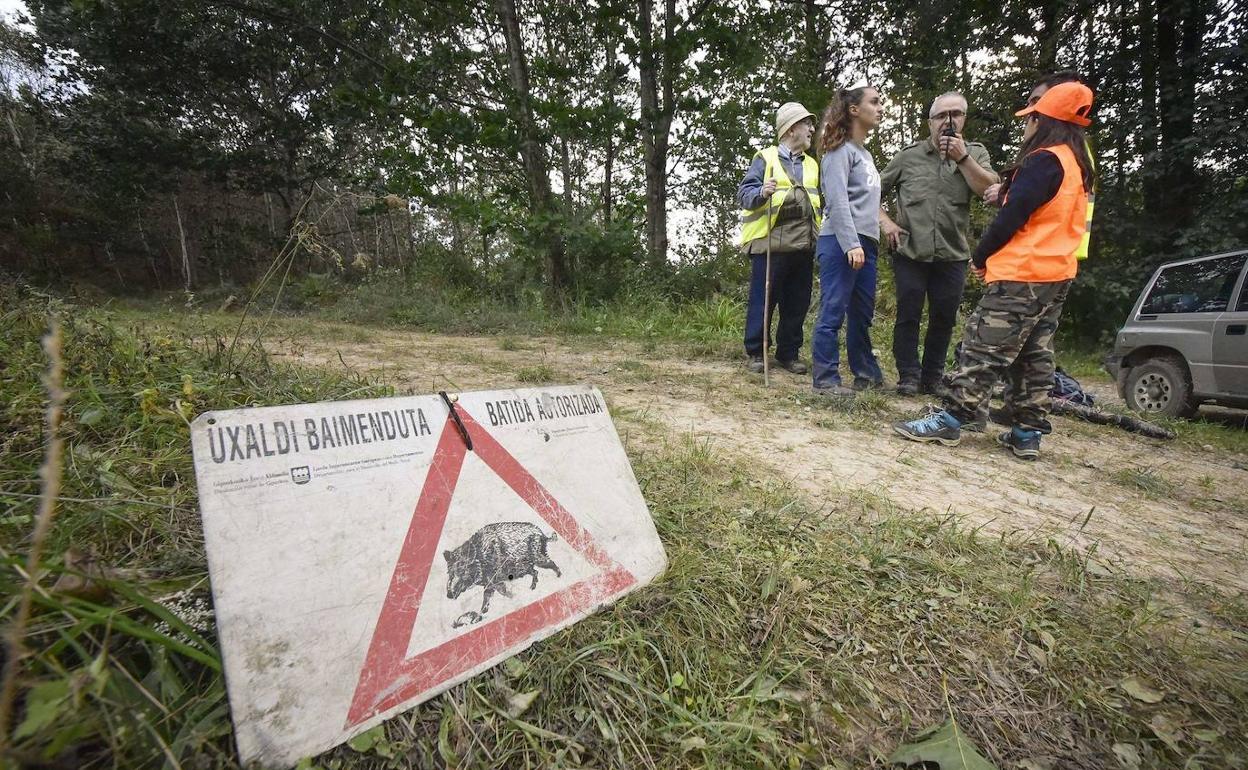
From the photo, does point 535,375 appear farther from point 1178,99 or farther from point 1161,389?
point 1178,99

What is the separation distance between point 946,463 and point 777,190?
2.41m

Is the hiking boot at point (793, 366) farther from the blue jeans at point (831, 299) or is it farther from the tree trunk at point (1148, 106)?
the tree trunk at point (1148, 106)

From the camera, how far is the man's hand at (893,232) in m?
3.46

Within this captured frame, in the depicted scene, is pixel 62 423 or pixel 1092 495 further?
pixel 1092 495

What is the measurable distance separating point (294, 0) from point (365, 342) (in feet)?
19.0

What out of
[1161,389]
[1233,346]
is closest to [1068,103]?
[1233,346]

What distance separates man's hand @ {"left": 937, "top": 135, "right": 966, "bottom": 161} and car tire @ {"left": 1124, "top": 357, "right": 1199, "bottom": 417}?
3152 millimetres

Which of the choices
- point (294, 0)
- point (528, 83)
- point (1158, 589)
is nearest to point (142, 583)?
point (1158, 589)

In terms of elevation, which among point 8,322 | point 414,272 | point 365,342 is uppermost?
point 414,272

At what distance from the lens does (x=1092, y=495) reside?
218cm

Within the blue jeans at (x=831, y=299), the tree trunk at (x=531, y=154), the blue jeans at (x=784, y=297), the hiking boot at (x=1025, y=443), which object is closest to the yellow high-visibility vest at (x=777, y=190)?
the blue jeans at (x=784, y=297)

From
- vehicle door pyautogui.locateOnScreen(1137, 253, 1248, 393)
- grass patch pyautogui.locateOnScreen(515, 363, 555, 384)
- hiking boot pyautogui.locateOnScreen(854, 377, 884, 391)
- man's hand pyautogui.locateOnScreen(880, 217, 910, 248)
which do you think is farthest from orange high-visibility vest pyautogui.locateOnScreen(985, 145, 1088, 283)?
vehicle door pyautogui.locateOnScreen(1137, 253, 1248, 393)

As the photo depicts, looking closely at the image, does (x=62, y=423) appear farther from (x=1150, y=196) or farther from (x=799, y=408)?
(x=1150, y=196)

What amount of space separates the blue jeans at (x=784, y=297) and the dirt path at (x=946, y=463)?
1.38 ft
